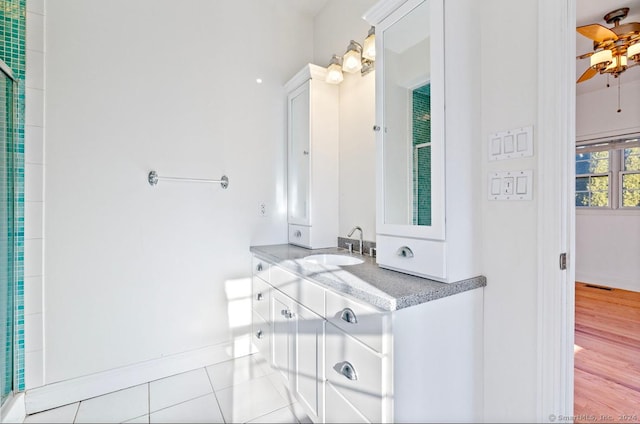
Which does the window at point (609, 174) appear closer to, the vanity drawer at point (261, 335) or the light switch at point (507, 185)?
the light switch at point (507, 185)

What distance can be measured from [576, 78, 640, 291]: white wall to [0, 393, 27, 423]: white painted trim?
20.7 ft

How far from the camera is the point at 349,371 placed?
1192mm

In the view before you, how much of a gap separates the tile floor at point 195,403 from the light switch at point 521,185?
154 cm

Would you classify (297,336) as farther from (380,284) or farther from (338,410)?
(380,284)

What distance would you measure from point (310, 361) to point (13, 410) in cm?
159

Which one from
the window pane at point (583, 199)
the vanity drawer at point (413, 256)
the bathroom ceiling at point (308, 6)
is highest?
the bathroom ceiling at point (308, 6)

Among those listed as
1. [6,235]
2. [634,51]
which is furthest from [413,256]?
[634,51]

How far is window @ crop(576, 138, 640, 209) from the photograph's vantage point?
4.07 meters

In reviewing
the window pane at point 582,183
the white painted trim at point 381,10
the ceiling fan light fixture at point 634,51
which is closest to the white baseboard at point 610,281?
the window pane at point 582,183

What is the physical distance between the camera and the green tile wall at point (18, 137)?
1648mm

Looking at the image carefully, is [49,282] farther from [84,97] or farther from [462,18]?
[462,18]

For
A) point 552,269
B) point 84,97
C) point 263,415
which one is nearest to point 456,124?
point 552,269

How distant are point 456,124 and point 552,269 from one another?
2.17 feet

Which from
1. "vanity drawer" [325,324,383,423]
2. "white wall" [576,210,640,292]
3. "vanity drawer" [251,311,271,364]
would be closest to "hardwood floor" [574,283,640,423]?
"white wall" [576,210,640,292]
